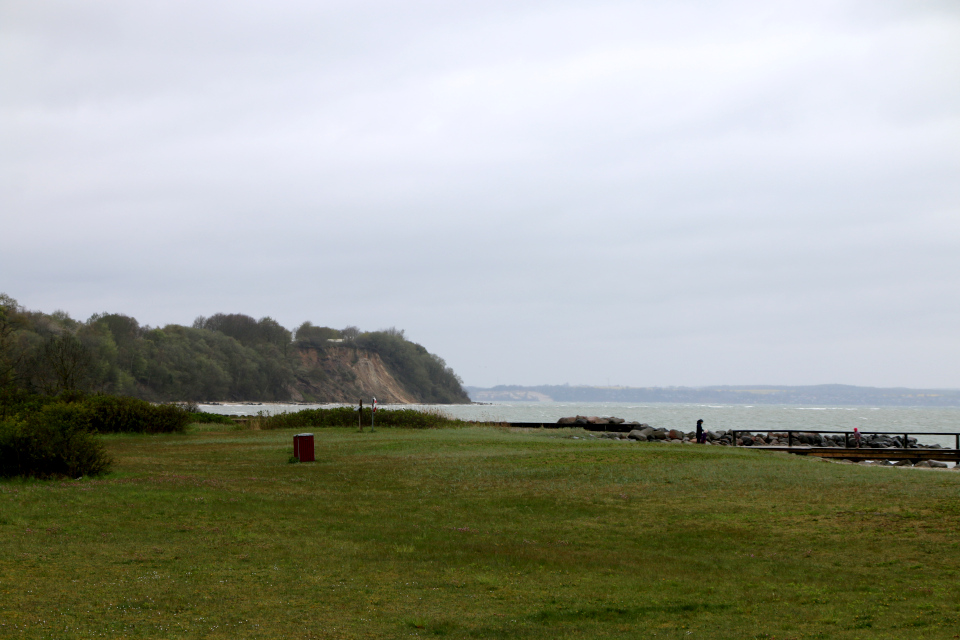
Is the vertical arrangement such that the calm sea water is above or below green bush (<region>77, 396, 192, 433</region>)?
below

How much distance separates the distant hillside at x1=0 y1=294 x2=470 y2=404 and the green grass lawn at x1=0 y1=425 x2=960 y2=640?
4851 cm

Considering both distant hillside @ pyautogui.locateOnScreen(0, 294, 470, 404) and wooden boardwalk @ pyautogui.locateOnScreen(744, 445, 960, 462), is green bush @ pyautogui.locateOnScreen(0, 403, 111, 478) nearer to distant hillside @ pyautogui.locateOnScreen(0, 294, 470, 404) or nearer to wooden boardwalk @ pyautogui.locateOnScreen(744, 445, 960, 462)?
wooden boardwalk @ pyautogui.locateOnScreen(744, 445, 960, 462)

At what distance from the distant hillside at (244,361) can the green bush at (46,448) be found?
4337 centimetres

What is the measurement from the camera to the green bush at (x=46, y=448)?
16.2 m

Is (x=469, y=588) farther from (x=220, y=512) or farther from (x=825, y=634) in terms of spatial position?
(x=220, y=512)

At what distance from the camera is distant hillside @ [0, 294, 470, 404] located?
92688 mm

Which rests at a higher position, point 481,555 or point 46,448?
point 46,448

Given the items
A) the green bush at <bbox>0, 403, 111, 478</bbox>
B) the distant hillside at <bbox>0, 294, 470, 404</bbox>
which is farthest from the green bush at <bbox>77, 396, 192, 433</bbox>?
the distant hillside at <bbox>0, 294, 470, 404</bbox>

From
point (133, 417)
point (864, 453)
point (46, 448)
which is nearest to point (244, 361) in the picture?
point (133, 417)

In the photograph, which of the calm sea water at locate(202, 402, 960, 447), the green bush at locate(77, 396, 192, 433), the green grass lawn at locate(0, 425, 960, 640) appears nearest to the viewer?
the green grass lawn at locate(0, 425, 960, 640)

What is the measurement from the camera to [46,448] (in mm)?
16266

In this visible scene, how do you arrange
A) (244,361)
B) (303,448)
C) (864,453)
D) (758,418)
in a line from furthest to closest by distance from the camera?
(244,361)
(758,418)
(864,453)
(303,448)

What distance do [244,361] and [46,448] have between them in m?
128

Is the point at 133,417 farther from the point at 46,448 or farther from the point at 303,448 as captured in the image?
the point at 46,448
